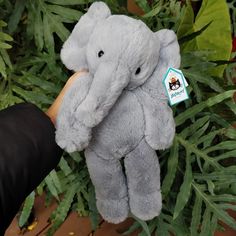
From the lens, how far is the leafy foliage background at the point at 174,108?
3.88 ft

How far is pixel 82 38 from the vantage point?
2.56 feet

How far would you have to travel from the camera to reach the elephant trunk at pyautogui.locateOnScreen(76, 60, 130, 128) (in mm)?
686

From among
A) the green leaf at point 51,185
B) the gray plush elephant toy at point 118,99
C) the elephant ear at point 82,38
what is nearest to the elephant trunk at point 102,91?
the gray plush elephant toy at point 118,99

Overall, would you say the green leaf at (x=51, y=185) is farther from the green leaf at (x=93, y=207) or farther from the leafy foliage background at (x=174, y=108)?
the green leaf at (x=93, y=207)

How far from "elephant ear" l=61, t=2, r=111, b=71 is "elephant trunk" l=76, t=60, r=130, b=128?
0.10 meters

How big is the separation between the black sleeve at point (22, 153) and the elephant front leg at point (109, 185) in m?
0.12

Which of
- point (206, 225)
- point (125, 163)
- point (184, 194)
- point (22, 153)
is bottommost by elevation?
point (206, 225)

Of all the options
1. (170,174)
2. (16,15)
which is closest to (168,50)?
(170,174)

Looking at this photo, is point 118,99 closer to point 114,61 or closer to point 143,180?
point 114,61

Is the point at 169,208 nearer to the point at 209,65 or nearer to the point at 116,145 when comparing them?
the point at 209,65

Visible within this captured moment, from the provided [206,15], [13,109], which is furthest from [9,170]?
[206,15]

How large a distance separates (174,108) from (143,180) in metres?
0.50

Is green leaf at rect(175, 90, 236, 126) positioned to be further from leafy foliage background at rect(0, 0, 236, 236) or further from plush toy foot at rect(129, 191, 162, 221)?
plush toy foot at rect(129, 191, 162, 221)

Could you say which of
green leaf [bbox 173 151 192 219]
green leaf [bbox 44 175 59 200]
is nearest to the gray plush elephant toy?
green leaf [bbox 173 151 192 219]
